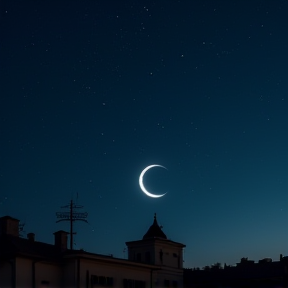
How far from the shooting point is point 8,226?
42562 mm

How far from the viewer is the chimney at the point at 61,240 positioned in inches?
1774

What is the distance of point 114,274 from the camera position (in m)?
45.7

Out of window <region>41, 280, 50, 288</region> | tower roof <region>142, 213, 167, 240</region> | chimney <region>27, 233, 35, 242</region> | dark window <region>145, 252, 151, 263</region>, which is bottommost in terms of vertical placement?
window <region>41, 280, 50, 288</region>

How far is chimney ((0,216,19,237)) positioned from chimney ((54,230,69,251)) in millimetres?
3494

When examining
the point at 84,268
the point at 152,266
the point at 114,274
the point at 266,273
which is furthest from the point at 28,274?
the point at 266,273

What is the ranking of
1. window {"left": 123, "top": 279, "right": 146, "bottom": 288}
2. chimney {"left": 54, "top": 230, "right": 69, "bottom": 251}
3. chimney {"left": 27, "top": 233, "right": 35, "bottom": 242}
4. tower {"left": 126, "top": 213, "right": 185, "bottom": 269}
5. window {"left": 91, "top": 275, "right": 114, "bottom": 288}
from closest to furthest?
window {"left": 91, "top": 275, "right": 114, "bottom": 288} → chimney {"left": 27, "top": 233, "right": 35, "bottom": 242} → chimney {"left": 54, "top": 230, "right": 69, "bottom": 251} → window {"left": 123, "top": 279, "right": 146, "bottom": 288} → tower {"left": 126, "top": 213, "right": 185, "bottom": 269}

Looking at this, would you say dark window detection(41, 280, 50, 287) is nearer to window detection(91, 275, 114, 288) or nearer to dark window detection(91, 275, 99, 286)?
dark window detection(91, 275, 99, 286)

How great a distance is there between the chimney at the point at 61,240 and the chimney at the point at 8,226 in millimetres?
3494

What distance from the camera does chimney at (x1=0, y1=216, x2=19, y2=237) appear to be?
42125mm

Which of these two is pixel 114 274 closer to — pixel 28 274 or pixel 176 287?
pixel 28 274

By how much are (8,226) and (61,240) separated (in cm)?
445

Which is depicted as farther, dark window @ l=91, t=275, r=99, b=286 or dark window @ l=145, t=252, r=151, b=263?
dark window @ l=145, t=252, r=151, b=263

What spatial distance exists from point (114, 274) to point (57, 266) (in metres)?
5.12

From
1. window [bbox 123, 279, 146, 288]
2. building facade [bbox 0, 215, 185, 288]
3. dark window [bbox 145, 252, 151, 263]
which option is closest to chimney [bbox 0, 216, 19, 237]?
building facade [bbox 0, 215, 185, 288]
